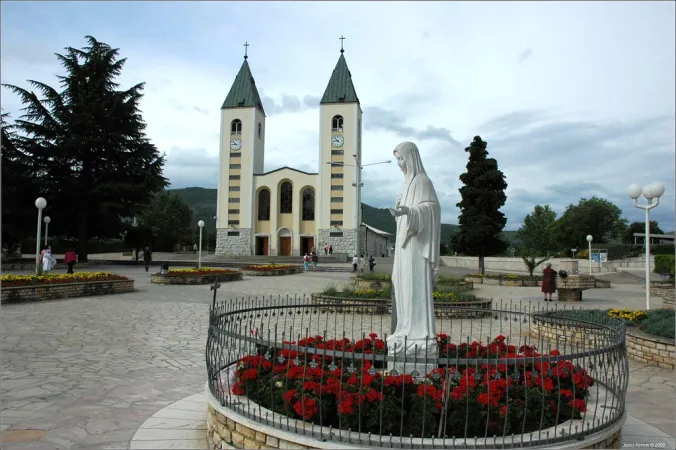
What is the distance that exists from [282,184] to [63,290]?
1616 inches

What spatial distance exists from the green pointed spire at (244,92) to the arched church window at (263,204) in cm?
990

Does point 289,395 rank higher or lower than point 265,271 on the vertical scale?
higher

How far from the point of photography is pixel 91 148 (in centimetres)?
3622

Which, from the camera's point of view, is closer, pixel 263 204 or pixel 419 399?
pixel 419 399

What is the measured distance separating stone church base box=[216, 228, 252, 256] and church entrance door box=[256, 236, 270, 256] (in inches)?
54.5

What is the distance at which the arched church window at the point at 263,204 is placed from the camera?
56688 millimetres

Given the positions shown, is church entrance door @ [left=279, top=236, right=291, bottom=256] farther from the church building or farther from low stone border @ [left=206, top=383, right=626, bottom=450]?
low stone border @ [left=206, top=383, right=626, bottom=450]

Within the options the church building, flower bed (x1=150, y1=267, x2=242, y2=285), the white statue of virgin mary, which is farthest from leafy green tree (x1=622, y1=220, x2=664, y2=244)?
the white statue of virgin mary

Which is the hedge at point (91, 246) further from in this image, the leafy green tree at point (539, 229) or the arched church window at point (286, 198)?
the leafy green tree at point (539, 229)

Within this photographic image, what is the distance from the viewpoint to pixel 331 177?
53219 millimetres

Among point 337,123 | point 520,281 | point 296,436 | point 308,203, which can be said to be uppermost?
point 337,123

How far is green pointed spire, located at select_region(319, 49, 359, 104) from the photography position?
2125 inches

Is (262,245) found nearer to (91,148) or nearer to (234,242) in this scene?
(234,242)

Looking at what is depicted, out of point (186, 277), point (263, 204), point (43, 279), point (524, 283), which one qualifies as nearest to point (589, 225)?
point (263, 204)
